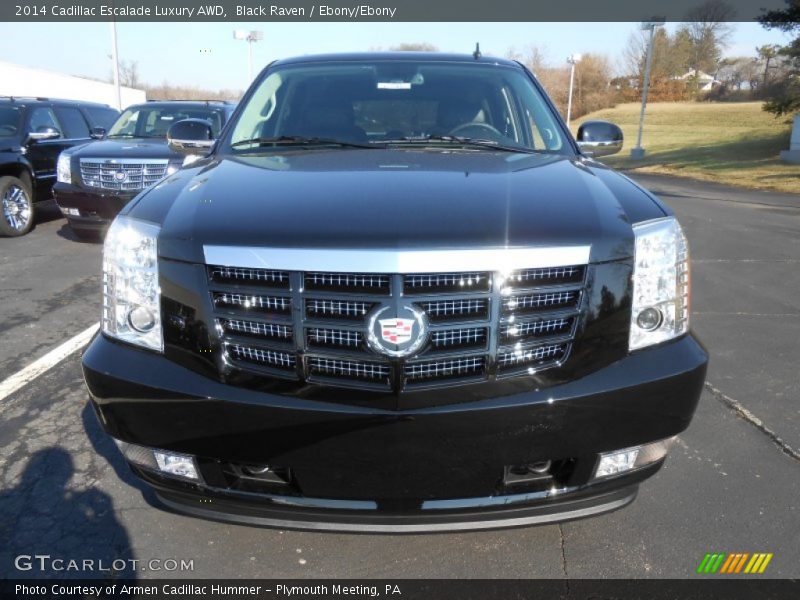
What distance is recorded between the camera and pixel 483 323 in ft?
6.26

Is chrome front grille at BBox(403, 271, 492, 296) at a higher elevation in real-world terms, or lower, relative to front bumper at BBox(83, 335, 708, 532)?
higher

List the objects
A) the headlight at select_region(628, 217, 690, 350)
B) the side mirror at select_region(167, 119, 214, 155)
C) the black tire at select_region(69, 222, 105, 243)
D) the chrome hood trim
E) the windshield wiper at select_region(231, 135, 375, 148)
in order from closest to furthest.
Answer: the chrome hood trim, the headlight at select_region(628, 217, 690, 350), the windshield wiper at select_region(231, 135, 375, 148), the side mirror at select_region(167, 119, 214, 155), the black tire at select_region(69, 222, 105, 243)

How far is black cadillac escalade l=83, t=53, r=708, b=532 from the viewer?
74.4 inches

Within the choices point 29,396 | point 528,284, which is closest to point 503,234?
point 528,284

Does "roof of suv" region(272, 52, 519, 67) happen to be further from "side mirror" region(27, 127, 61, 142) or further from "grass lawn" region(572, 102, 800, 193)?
"grass lawn" region(572, 102, 800, 193)

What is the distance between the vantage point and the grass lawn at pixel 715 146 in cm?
1994

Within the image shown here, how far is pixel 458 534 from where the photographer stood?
7.84 ft

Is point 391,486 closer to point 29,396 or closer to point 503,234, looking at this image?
point 503,234

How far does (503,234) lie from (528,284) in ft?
0.55

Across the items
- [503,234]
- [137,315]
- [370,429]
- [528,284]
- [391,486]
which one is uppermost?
Result: [503,234]

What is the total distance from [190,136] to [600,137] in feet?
8.06

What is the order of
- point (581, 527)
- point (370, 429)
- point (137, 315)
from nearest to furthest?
point (370, 429), point (137, 315), point (581, 527)

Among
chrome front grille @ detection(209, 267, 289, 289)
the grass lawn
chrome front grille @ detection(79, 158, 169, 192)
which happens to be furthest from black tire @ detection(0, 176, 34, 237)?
the grass lawn
